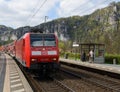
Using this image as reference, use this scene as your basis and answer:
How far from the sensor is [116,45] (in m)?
57.3

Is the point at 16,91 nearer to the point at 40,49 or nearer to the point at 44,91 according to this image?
the point at 44,91

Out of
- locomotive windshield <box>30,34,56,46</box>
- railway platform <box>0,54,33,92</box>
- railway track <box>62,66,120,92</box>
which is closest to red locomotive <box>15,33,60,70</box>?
locomotive windshield <box>30,34,56,46</box>

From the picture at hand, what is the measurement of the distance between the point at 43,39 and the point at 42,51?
0.91 m

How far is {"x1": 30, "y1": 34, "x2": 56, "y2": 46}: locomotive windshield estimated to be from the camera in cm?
2195

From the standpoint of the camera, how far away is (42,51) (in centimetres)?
2162

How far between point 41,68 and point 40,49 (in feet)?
4.17

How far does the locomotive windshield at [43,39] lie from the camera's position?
2195 centimetres

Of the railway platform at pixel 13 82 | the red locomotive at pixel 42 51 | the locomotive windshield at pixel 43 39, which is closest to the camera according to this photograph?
the railway platform at pixel 13 82

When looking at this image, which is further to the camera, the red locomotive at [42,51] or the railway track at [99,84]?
the red locomotive at [42,51]

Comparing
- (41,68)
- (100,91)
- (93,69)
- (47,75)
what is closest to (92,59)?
(93,69)

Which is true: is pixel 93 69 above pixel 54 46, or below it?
below

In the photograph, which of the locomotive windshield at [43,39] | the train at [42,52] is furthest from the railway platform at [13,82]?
the locomotive windshield at [43,39]

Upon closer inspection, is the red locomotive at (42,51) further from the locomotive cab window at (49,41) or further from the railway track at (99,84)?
the railway track at (99,84)

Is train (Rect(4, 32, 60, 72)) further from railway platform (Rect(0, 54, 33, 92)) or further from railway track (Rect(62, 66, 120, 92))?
railway track (Rect(62, 66, 120, 92))
